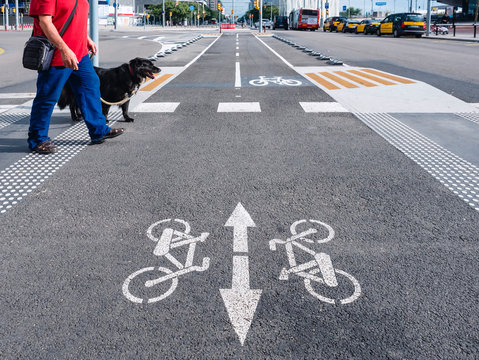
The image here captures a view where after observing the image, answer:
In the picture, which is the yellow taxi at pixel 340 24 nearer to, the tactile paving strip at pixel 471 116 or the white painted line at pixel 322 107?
the white painted line at pixel 322 107

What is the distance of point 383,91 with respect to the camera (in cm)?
1041

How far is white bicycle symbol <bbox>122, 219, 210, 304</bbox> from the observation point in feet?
8.97

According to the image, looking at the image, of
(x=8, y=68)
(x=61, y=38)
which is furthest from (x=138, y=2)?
(x=61, y=38)

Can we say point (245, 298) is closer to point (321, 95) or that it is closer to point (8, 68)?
point (321, 95)

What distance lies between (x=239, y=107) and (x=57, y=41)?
13.6ft

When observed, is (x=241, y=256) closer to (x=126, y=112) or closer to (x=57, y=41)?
(x=57, y=41)

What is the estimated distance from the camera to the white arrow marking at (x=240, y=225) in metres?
3.31

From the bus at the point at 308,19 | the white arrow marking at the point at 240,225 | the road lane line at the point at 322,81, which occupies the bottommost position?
the white arrow marking at the point at 240,225

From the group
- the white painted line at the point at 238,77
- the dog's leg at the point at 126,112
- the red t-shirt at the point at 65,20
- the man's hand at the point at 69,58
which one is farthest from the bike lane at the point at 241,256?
the white painted line at the point at 238,77

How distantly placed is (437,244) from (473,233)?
1.23 ft

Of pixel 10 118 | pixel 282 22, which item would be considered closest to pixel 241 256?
pixel 10 118

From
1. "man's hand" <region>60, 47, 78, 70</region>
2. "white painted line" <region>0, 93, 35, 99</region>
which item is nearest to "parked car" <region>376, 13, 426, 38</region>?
"white painted line" <region>0, 93, 35, 99</region>

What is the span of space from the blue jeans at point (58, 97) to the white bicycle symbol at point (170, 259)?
261 cm

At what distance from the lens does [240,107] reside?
8.80m
